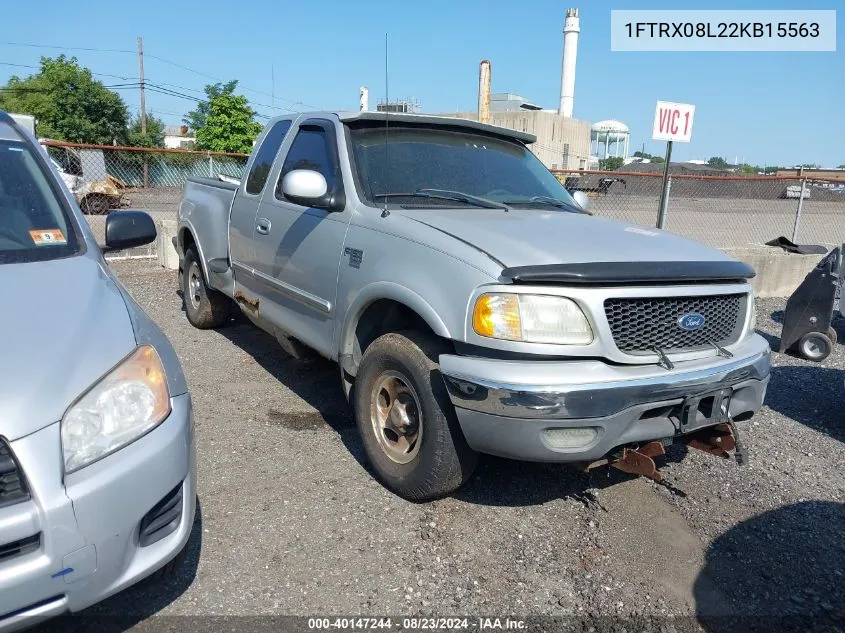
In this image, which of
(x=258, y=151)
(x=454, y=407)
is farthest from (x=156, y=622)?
(x=258, y=151)

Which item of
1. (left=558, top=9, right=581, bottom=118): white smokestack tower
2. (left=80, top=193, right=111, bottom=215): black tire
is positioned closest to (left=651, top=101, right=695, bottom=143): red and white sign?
(left=80, top=193, right=111, bottom=215): black tire

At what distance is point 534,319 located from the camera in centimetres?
269

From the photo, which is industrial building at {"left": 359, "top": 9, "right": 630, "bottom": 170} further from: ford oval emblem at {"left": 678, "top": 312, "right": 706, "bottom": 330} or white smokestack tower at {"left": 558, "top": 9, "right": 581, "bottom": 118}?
ford oval emblem at {"left": 678, "top": 312, "right": 706, "bottom": 330}

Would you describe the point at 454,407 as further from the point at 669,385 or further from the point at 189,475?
the point at 189,475

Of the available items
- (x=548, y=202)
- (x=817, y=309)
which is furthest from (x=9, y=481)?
(x=817, y=309)

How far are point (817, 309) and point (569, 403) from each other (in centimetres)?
513

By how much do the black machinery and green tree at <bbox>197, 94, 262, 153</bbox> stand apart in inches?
1428

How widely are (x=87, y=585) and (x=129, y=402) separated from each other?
549 millimetres

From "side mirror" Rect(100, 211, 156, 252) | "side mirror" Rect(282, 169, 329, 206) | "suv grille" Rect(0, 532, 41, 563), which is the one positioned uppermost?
"side mirror" Rect(282, 169, 329, 206)

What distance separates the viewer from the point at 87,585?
1.93 metres

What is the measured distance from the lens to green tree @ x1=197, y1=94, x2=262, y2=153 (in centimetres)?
3859

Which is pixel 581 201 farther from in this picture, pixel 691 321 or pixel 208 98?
pixel 208 98

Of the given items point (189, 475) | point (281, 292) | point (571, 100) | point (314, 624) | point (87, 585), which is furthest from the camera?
point (571, 100)

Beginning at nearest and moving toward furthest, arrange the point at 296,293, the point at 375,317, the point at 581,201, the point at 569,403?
1. the point at 569,403
2. the point at 375,317
3. the point at 296,293
4. the point at 581,201
